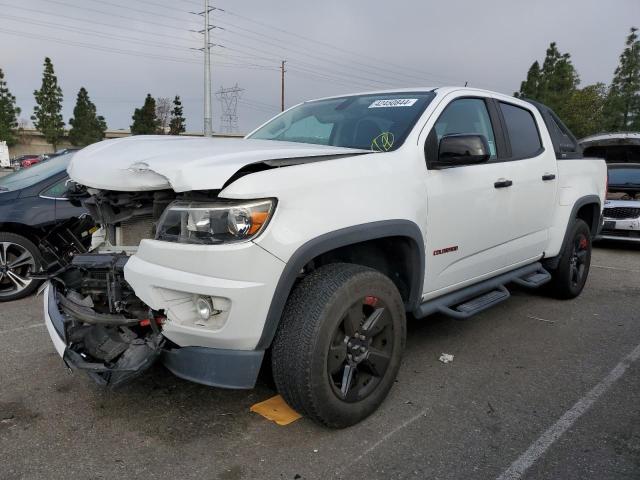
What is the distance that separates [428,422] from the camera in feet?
9.33

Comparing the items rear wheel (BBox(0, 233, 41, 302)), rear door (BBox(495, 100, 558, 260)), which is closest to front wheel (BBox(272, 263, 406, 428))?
rear door (BBox(495, 100, 558, 260))

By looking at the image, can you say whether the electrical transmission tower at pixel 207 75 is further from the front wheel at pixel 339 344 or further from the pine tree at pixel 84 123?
the pine tree at pixel 84 123

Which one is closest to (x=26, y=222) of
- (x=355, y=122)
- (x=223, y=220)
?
(x=355, y=122)

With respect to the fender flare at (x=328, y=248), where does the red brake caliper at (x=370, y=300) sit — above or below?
below

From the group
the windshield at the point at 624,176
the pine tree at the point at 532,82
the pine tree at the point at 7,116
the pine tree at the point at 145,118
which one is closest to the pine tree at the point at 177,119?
the pine tree at the point at 145,118

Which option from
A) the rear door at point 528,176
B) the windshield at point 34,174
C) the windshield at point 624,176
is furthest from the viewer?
the windshield at point 624,176

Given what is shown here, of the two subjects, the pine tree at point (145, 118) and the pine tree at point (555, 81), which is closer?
the pine tree at point (555, 81)

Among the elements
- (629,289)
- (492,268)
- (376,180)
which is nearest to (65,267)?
(376,180)

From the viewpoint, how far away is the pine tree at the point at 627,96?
3412 centimetres

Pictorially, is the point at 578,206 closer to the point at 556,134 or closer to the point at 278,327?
the point at 556,134

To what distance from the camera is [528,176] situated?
4.05 m

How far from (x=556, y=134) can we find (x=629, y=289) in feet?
7.70

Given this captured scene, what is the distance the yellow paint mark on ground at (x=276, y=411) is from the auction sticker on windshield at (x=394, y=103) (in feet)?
6.75

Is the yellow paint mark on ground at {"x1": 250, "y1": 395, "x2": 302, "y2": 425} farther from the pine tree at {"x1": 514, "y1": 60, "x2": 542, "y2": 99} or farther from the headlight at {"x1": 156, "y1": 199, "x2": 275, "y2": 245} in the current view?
the pine tree at {"x1": 514, "y1": 60, "x2": 542, "y2": 99}
